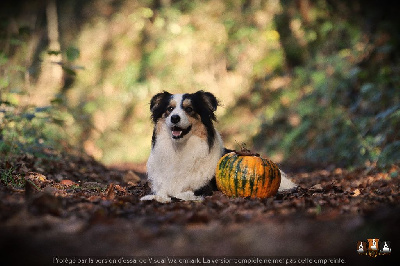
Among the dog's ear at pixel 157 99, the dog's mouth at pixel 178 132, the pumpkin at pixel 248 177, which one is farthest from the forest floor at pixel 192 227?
the dog's ear at pixel 157 99

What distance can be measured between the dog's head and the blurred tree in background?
2134 mm

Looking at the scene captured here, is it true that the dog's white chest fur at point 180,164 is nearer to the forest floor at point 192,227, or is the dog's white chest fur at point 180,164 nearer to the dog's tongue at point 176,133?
the dog's tongue at point 176,133

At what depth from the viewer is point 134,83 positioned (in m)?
15.5

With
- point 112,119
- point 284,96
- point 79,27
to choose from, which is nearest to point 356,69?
point 284,96

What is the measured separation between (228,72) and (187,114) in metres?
10.2

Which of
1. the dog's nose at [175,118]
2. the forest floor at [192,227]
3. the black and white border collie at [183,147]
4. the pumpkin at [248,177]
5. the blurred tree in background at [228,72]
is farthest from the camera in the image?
the blurred tree in background at [228,72]

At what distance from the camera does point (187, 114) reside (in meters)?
4.76

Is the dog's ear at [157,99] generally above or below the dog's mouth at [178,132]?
above

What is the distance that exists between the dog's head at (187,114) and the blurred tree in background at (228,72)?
7.00ft

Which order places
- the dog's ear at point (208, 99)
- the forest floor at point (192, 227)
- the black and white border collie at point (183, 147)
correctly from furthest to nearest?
1. the dog's ear at point (208, 99)
2. the black and white border collie at point (183, 147)
3. the forest floor at point (192, 227)

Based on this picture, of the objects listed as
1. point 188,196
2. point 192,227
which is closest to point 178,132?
point 188,196

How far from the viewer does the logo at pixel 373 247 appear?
2283mm

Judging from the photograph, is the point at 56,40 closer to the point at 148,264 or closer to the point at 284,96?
the point at 284,96

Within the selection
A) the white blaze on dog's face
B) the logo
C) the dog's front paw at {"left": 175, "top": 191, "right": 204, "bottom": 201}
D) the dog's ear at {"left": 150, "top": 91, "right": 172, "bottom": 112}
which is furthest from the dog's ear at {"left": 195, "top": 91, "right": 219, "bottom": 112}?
the logo
